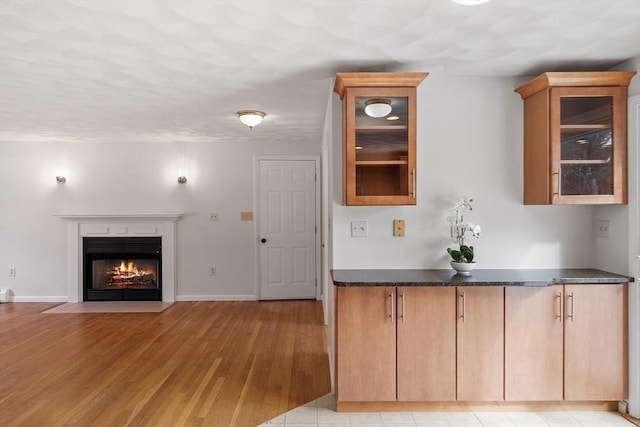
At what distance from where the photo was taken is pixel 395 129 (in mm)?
2729

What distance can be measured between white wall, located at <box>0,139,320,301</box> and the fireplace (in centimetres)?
33

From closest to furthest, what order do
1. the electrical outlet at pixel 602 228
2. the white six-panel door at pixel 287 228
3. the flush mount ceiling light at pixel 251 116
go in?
the electrical outlet at pixel 602 228 < the flush mount ceiling light at pixel 251 116 < the white six-panel door at pixel 287 228

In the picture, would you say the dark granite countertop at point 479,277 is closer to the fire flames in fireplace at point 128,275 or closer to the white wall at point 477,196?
the white wall at point 477,196

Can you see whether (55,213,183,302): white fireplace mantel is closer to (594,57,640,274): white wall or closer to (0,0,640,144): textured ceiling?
(0,0,640,144): textured ceiling

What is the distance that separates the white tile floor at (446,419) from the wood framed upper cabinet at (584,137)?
1.38m

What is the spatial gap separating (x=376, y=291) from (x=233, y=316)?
2941 millimetres

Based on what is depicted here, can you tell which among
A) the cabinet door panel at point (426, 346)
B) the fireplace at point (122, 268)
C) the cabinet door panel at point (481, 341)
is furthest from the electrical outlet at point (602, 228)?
the fireplace at point (122, 268)

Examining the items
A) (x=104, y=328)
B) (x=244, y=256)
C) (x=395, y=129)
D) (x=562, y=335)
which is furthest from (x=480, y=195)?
(x=104, y=328)

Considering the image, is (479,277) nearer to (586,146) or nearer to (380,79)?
(586,146)

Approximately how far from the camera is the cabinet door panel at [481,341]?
2.61m

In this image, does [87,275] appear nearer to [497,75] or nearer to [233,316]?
[233,316]

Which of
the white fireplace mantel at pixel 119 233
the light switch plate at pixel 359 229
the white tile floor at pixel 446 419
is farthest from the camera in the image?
the white fireplace mantel at pixel 119 233

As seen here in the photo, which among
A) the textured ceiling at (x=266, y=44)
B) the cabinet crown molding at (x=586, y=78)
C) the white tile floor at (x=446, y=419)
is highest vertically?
the textured ceiling at (x=266, y=44)

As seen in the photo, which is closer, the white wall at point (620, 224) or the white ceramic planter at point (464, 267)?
the white wall at point (620, 224)
